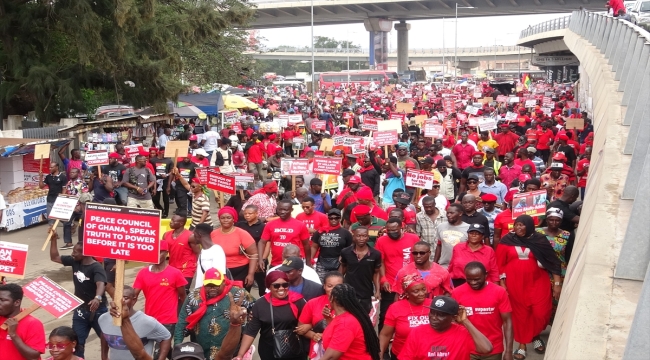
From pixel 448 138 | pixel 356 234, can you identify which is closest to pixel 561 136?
pixel 448 138

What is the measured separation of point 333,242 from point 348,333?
3188mm

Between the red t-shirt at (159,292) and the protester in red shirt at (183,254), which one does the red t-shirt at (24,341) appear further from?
the protester in red shirt at (183,254)

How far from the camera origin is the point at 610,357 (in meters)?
4.30

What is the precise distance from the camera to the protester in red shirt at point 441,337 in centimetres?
557

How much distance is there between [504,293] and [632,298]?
1.75m

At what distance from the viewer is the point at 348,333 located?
5.77m

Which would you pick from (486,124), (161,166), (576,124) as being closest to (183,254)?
(161,166)

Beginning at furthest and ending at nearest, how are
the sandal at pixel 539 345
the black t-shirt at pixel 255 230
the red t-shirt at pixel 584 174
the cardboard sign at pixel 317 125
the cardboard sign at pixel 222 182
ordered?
the cardboard sign at pixel 317 125 < the red t-shirt at pixel 584 174 < the cardboard sign at pixel 222 182 < the black t-shirt at pixel 255 230 < the sandal at pixel 539 345

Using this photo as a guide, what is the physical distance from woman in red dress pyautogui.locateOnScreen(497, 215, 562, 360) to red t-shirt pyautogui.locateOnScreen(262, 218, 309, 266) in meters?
2.21

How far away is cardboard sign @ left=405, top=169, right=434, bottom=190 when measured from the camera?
11852mm

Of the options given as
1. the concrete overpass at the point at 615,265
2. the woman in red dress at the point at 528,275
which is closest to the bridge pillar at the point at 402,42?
the concrete overpass at the point at 615,265

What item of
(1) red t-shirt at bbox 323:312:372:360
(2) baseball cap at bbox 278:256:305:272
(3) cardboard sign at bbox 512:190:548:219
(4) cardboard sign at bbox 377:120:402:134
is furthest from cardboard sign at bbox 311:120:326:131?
(1) red t-shirt at bbox 323:312:372:360

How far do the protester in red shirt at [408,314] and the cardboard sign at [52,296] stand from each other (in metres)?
2.49

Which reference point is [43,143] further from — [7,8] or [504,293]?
[504,293]
